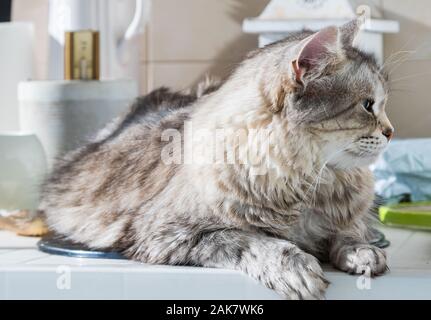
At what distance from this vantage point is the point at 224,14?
2094 mm

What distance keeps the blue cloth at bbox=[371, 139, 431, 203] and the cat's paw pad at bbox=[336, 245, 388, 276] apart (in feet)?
1.88

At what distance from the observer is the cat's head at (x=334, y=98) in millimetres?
1158

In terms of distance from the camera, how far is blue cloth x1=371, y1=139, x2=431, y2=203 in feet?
5.90

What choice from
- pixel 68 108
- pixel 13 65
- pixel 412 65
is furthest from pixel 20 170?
pixel 412 65


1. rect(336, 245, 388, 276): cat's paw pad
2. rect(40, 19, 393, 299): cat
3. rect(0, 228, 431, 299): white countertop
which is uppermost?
rect(40, 19, 393, 299): cat

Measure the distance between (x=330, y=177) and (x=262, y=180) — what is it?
0.35 ft

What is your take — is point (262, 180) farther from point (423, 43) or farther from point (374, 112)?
point (423, 43)

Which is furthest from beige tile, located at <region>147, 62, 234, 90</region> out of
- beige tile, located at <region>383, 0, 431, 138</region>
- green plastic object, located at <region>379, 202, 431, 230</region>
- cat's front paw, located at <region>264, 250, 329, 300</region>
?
cat's front paw, located at <region>264, 250, 329, 300</region>

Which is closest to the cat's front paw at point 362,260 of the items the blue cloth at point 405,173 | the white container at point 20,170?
the blue cloth at point 405,173

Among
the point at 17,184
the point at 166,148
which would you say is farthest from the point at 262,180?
the point at 17,184

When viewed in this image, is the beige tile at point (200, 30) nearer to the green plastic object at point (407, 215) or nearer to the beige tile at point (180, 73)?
the beige tile at point (180, 73)

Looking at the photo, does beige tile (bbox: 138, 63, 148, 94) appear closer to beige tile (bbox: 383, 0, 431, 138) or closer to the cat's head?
beige tile (bbox: 383, 0, 431, 138)

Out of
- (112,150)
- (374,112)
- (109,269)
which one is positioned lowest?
(109,269)

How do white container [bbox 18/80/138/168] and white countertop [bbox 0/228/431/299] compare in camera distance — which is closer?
white countertop [bbox 0/228/431/299]
